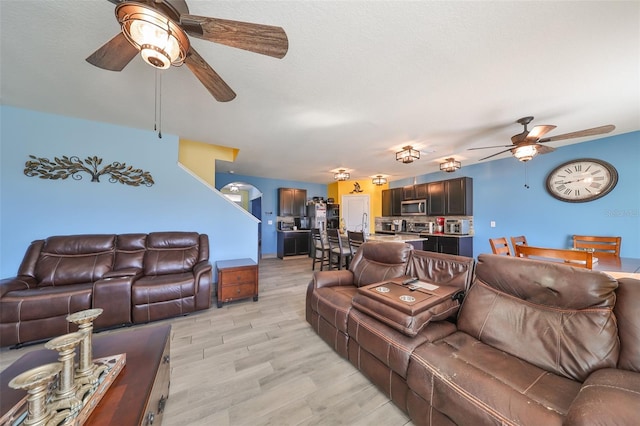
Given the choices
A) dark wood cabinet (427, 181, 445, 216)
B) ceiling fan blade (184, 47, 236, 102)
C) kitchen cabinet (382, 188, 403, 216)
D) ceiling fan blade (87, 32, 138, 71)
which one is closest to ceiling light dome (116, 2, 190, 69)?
ceiling fan blade (184, 47, 236, 102)

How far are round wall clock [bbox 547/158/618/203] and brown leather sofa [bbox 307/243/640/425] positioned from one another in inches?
145

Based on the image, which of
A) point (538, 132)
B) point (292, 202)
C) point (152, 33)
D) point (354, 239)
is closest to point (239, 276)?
point (354, 239)

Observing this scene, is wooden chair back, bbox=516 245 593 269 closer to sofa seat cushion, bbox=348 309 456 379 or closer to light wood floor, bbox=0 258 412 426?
sofa seat cushion, bbox=348 309 456 379

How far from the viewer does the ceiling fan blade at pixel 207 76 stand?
1.33 m

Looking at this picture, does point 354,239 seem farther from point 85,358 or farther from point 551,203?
point 551,203

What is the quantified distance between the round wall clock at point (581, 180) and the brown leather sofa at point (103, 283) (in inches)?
239

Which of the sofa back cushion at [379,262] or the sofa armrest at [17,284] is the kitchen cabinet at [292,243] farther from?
the sofa armrest at [17,284]

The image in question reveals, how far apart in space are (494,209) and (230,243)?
568cm

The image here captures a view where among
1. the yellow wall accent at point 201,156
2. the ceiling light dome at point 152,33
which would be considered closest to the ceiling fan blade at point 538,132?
the ceiling light dome at point 152,33

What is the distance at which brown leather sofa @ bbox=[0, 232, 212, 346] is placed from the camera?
2.07m

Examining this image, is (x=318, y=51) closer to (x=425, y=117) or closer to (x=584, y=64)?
A: (x=425, y=117)

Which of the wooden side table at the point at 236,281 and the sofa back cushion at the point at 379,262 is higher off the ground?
the sofa back cushion at the point at 379,262

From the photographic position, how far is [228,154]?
13.7ft

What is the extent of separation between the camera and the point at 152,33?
1.10 meters
